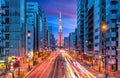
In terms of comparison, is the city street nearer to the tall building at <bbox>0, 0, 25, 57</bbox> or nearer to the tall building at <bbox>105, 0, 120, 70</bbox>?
the tall building at <bbox>105, 0, 120, 70</bbox>

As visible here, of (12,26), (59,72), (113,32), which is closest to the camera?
(59,72)

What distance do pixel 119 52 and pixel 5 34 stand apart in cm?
4309

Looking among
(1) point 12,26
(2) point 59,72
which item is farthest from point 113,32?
(1) point 12,26

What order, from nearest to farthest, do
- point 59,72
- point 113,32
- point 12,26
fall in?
1. point 59,72
2. point 113,32
3. point 12,26

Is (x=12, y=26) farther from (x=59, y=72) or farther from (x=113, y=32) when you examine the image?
(x=113, y=32)

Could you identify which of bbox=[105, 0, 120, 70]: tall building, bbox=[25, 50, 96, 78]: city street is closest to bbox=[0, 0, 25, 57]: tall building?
bbox=[25, 50, 96, 78]: city street

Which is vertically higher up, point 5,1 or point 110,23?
point 5,1

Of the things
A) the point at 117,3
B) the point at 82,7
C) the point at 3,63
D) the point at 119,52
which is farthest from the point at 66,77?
the point at 82,7

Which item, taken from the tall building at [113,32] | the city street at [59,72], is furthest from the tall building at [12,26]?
the tall building at [113,32]

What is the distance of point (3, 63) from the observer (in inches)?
3403

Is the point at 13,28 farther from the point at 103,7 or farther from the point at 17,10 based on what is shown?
the point at 103,7

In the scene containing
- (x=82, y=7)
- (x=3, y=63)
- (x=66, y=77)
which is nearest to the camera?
(x=66, y=77)

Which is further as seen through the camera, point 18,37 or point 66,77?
point 18,37

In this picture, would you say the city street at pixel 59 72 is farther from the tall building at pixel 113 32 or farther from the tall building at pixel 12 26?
the tall building at pixel 12 26
